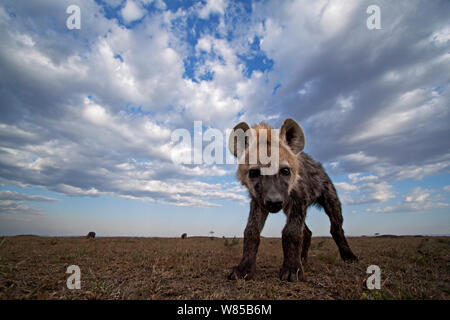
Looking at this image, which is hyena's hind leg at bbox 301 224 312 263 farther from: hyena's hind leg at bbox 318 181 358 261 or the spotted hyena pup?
the spotted hyena pup

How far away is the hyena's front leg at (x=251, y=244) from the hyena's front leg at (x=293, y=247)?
0.46 metres

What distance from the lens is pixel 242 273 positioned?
3.46 metres

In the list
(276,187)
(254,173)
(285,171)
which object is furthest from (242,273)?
(285,171)

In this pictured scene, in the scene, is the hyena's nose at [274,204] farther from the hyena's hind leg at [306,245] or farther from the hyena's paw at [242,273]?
the hyena's hind leg at [306,245]

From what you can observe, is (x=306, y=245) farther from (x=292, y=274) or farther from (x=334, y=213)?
(x=292, y=274)

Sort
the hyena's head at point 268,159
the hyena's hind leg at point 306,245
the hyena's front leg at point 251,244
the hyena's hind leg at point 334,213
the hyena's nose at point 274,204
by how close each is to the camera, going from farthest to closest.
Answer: the hyena's hind leg at point 334,213
the hyena's hind leg at point 306,245
the hyena's front leg at point 251,244
the hyena's head at point 268,159
the hyena's nose at point 274,204

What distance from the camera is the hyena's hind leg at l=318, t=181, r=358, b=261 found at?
224 inches

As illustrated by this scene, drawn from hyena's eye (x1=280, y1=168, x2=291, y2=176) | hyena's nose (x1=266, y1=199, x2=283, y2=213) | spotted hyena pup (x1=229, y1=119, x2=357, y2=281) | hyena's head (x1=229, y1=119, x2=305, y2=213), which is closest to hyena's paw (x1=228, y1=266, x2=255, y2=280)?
spotted hyena pup (x1=229, y1=119, x2=357, y2=281)

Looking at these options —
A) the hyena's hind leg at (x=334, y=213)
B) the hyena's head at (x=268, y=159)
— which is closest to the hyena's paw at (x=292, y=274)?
the hyena's head at (x=268, y=159)

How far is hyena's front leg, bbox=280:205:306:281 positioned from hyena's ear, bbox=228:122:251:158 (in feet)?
4.98

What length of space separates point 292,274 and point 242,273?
0.78 metres

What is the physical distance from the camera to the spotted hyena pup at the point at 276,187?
10.8 feet

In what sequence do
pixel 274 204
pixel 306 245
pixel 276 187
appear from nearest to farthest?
pixel 274 204 < pixel 276 187 < pixel 306 245
